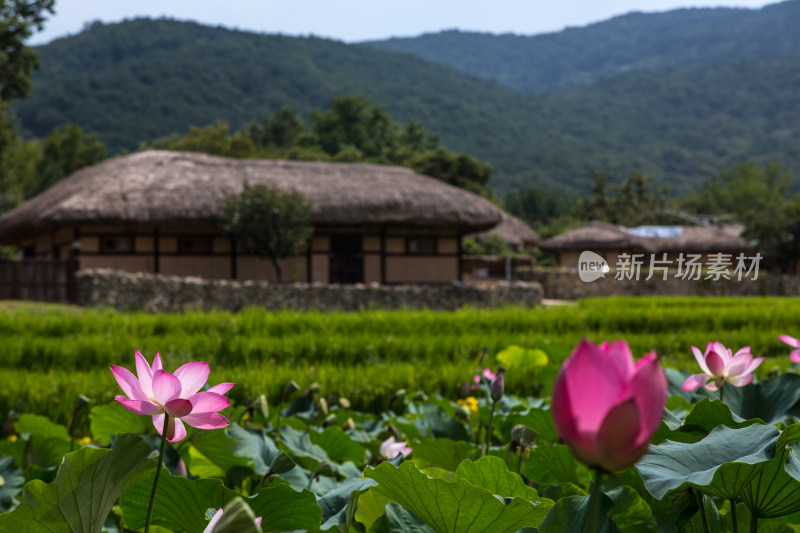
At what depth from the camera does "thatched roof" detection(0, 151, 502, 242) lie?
50.8ft

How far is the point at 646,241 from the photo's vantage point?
28609mm

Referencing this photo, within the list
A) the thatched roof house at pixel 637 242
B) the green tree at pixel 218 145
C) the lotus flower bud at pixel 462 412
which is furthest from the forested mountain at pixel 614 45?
the lotus flower bud at pixel 462 412

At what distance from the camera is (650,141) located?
104000 mm

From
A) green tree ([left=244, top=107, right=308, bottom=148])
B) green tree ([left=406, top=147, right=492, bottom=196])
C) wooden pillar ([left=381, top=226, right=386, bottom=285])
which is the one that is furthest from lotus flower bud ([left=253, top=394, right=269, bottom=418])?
green tree ([left=244, top=107, right=308, bottom=148])

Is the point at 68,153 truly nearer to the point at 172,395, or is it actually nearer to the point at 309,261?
the point at 309,261

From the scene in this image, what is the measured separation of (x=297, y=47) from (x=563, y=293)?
93.1 m

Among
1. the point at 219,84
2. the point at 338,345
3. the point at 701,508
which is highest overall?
the point at 219,84

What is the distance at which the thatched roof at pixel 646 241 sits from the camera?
27.2m

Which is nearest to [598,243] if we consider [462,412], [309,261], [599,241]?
[599,241]

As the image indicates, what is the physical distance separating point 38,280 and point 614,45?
621 feet

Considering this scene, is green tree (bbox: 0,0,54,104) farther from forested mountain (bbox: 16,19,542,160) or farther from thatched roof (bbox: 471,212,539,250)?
forested mountain (bbox: 16,19,542,160)

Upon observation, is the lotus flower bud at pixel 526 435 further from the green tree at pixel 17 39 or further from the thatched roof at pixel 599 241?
the thatched roof at pixel 599 241

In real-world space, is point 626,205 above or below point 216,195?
below

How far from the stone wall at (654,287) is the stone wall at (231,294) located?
9045mm
